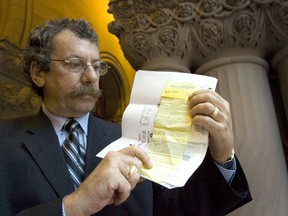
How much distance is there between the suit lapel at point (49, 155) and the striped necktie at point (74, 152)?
1.2 inches

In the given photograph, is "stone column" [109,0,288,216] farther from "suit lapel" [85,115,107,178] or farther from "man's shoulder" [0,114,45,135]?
"man's shoulder" [0,114,45,135]

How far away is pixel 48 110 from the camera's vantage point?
1.20m

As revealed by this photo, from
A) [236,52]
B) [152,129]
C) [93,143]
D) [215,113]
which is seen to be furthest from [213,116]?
[236,52]

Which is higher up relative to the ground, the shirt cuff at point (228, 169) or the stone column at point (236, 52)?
the stone column at point (236, 52)

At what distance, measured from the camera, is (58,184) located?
0.95m

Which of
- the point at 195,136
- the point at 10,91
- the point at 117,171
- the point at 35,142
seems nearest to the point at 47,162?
the point at 35,142

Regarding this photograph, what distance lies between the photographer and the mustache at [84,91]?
108cm

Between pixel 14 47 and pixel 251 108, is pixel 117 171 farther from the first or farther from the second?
pixel 14 47

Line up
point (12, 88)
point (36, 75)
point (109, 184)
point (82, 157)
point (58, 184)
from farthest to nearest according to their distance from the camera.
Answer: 1. point (12, 88)
2. point (36, 75)
3. point (82, 157)
4. point (58, 184)
5. point (109, 184)

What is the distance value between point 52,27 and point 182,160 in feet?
2.60

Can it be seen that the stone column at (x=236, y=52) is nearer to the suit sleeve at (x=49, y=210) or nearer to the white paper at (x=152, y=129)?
the white paper at (x=152, y=129)

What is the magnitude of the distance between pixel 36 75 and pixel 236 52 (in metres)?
1.01

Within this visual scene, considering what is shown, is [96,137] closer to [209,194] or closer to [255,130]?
[209,194]

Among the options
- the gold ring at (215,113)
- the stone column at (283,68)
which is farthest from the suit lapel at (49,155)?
the stone column at (283,68)
